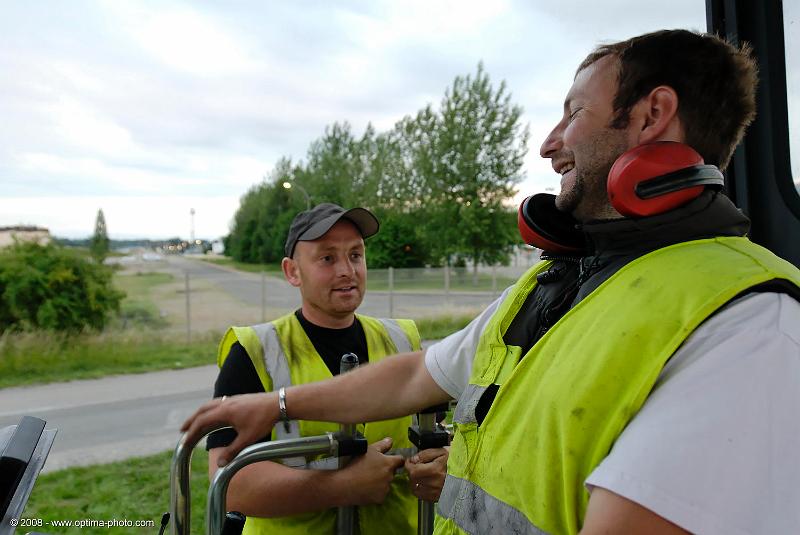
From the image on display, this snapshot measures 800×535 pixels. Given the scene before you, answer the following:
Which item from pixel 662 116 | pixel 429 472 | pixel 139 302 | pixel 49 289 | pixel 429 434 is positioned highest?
pixel 662 116

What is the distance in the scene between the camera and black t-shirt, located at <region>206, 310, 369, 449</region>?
6.35 ft

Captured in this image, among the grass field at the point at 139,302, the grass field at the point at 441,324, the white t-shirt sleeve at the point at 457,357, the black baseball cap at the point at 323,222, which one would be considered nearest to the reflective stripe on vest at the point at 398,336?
the black baseball cap at the point at 323,222

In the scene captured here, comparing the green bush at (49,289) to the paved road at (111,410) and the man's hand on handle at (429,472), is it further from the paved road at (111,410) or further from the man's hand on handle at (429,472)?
the man's hand on handle at (429,472)

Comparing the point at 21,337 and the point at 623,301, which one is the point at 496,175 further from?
the point at 623,301

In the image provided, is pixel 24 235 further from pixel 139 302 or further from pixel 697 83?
pixel 697 83

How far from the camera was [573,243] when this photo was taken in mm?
1396

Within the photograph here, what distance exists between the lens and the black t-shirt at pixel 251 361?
6.35 feet

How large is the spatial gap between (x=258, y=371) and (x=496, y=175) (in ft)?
69.9

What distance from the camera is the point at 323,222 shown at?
233 cm

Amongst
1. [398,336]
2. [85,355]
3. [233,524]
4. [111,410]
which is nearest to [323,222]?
[398,336]

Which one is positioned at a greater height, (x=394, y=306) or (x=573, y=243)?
(x=573, y=243)

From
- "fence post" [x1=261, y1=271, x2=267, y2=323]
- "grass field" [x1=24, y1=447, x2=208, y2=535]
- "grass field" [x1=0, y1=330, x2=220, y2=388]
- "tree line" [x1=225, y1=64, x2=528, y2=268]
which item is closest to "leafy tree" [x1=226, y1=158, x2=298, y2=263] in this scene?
"tree line" [x1=225, y1=64, x2=528, y2=268]

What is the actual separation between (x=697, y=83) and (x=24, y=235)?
957 centimetres

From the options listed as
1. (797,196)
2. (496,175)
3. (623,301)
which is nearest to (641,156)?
(623,301)
